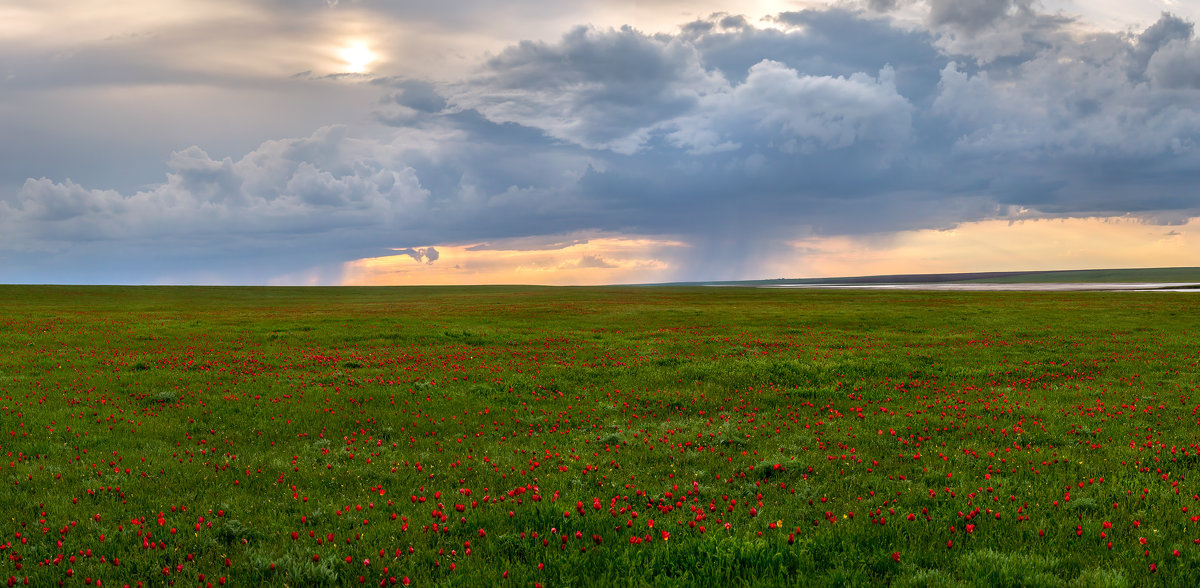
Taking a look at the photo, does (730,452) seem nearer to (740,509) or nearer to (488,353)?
(740,509)

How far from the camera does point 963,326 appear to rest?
42156mm

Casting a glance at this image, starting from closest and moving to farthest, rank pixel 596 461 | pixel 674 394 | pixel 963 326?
pixel 596 461
pixel 674 394
pixel 963 326

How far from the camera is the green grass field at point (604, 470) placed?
27.5ft

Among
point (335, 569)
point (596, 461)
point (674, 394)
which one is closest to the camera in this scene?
point (335, 569)

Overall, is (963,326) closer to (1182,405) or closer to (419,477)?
(1182,405)

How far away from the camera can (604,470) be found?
493 inches

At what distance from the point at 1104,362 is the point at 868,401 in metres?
13.0

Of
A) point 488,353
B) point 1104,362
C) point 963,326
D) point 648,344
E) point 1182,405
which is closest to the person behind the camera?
point 1182,405

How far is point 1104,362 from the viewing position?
2517 centimetres

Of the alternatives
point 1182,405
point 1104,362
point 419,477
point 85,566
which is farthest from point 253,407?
point 1104,362

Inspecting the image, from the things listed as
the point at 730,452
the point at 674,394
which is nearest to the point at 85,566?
the point at 730,452

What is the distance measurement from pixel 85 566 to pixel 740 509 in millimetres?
9021

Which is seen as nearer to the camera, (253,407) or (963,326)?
(253,407)

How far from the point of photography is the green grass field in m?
8.38
